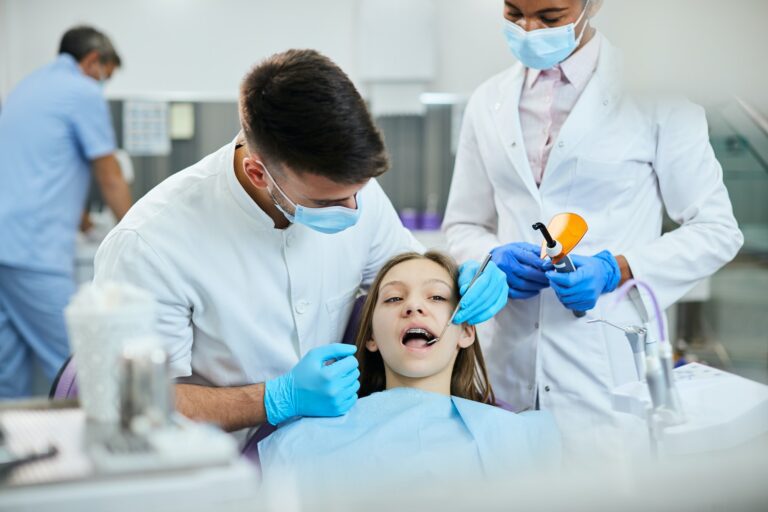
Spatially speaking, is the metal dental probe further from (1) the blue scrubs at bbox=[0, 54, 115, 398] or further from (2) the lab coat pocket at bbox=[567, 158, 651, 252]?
(1) the blue scrubs at bbox=[0, 54, 115, 398]

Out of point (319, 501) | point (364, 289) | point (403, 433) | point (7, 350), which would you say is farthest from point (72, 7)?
point (319, 501)

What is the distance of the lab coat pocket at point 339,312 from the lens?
68.8 inches

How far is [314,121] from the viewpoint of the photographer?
123 centimetres

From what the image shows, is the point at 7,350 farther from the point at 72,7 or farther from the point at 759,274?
the point at 759,274

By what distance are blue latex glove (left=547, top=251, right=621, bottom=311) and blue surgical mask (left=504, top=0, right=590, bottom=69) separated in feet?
1.46

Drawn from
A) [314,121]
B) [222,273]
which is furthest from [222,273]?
[314,121]

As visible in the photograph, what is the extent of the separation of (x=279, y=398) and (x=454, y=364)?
1.87 ft

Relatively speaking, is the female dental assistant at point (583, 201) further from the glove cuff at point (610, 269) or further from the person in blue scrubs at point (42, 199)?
the person in blue scrubs at point (42, 199)

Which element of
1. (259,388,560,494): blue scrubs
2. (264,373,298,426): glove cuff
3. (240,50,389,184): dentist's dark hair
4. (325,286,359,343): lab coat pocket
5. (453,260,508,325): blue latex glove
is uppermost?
(240,50,389,184): dentist's dark hair

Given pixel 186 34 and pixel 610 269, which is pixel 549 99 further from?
pixel 186 34

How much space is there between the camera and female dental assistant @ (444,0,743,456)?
5.72ft

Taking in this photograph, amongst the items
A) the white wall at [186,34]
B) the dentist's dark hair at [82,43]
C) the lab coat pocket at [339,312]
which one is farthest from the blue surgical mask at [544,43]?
the white wall at [186,34]

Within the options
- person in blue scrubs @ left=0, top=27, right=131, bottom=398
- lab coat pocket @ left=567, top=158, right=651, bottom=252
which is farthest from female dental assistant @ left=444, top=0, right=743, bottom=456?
person in blue scrubs @ left=0, top=27, right=131, bottom=398

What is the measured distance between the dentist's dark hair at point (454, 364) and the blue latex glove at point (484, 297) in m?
0.13
